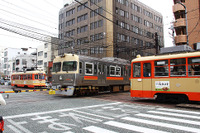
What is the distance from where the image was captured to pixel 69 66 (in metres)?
14.1

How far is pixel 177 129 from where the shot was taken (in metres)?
5.26

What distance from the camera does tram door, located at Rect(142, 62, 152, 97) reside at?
433 inches

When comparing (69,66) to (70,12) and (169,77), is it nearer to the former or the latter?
(169,77)

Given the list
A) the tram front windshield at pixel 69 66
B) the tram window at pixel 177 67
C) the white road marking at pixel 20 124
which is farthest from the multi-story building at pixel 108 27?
the white road marking at pixel 20 124

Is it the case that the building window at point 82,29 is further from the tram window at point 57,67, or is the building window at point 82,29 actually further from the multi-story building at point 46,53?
the tram window at point 57,67

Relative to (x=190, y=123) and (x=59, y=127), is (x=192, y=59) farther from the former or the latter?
(x=59, y=127)

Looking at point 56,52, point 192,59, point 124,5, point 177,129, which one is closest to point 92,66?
point 192,59

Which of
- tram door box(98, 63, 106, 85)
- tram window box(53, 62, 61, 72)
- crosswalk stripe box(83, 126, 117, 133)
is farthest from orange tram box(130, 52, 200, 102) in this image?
tram window box(53, 62, 61, 72)

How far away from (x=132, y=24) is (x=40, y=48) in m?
33.8

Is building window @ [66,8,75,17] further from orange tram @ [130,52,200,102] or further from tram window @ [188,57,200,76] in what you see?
tram window @ [188,57,200,76]

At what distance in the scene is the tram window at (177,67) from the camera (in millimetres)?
9759

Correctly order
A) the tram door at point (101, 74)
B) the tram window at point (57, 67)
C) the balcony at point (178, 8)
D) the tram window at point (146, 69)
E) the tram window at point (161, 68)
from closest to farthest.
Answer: the tram window at point (161, 68), the tram window at point (146, 69), the tram window at point (57, 67), the tram door at point (101, 74), the balcony at point (178, 8)

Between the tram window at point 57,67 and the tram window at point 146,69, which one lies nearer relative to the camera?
the tram window at point 146,69

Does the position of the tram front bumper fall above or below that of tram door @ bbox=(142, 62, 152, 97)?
below
